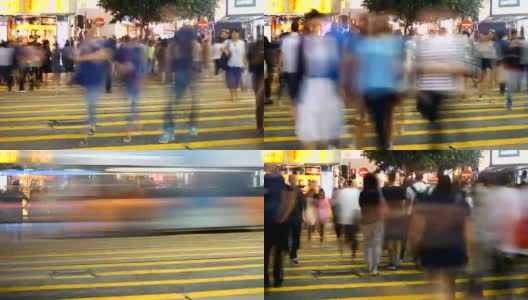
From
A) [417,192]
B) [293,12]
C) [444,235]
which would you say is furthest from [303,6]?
[444,235]

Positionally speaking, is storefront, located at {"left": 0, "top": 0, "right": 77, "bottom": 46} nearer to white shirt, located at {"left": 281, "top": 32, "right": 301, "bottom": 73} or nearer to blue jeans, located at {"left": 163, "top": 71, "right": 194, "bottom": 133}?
blue jeans, located at {"left": 163, "top": 71, "right": 194, "bottom": 133}

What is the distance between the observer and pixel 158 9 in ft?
27.7

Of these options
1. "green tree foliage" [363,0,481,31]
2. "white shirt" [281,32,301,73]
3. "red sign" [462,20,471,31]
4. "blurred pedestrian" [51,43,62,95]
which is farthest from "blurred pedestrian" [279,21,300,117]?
"blurred pedestrian" [51,43,62,95]

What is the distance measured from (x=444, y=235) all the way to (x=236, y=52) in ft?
6.93

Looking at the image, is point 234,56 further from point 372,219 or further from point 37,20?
point 372,219

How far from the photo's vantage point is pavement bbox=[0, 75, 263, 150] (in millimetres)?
8422

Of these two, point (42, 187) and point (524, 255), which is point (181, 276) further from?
point (524, 255)

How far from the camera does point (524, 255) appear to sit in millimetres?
8398

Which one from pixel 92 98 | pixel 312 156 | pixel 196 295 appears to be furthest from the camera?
pixel 196 295

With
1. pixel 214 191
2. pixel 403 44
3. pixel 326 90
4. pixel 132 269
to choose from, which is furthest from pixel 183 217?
pixel 403 44

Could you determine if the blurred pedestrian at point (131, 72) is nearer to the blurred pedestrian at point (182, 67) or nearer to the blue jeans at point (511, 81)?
the blurred pedestrian at point (182, 67)

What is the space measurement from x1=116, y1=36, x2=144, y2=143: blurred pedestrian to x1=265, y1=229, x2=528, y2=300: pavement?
1.62 m

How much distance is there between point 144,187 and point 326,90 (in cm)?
158

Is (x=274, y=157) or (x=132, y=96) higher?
(x=132, y=96)
